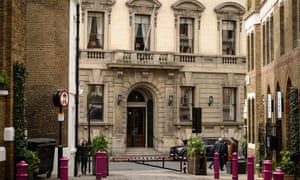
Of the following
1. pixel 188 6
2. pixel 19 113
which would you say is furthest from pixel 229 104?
pixel 19 113

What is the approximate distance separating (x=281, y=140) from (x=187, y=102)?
21.8 meters

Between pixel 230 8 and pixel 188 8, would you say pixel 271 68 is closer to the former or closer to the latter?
pixel 188 8

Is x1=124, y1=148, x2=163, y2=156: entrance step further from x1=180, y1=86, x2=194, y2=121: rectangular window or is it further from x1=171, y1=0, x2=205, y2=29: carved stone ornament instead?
x1=171, y1=0, x2=205, y2=29: carved stone ornament

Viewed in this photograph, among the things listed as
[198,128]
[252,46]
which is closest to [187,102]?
[252,46]

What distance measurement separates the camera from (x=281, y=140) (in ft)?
75.3

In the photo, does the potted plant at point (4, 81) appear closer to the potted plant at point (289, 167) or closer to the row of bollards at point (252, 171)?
the row of bollards at point (252, 171)

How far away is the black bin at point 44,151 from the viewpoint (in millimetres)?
20156

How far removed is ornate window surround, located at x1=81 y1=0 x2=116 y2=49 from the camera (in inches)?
1661

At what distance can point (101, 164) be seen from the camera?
23.3 m

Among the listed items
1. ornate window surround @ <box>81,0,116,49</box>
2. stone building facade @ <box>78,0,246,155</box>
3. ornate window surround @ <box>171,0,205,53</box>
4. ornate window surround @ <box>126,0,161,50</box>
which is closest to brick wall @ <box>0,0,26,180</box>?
stone building facade @ <box>78,0,246,155</box>

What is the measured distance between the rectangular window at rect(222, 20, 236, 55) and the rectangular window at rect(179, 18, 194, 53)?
8.47 feet

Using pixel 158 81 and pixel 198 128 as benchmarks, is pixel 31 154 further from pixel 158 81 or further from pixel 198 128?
pixel 158 81

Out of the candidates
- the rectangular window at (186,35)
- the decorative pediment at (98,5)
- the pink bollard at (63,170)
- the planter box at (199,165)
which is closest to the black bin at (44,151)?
the pink bollard at (63,170)

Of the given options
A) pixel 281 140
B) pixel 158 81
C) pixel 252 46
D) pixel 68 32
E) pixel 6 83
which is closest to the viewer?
pixel 6 83
